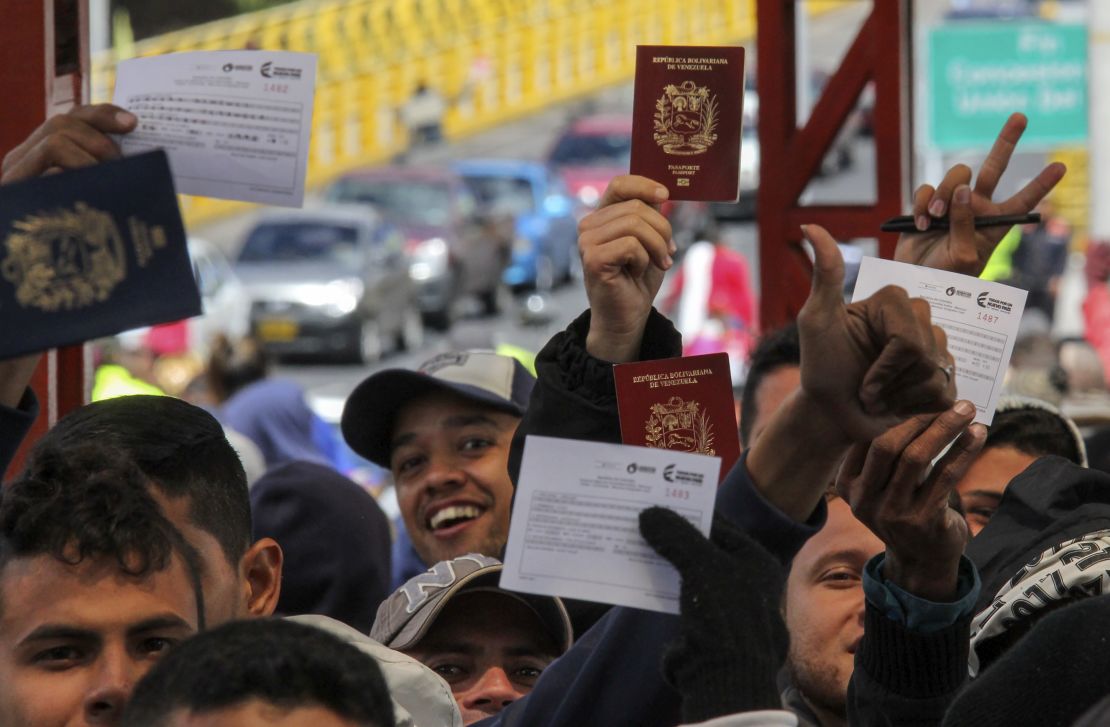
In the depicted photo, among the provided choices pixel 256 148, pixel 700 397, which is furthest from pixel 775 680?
pixel 256 148

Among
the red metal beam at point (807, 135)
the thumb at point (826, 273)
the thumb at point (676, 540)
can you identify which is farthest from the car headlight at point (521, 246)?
the thumb at point (676, 540)

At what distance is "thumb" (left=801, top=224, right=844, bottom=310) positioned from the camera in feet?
7.29

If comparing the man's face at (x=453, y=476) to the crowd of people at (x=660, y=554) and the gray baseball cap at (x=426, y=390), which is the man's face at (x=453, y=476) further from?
the crowd of people at (x=660, y=554)

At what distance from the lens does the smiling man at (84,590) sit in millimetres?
2369

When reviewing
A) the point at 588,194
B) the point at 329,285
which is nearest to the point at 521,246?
the point at 588,194

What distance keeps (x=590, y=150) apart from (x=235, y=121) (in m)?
24.3

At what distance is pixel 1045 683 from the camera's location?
196cm

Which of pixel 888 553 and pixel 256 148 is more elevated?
pixel 256 148

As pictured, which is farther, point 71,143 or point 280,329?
point 280,329

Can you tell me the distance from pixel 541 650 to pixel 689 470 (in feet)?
3.75

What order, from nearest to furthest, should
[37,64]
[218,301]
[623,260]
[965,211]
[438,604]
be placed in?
[623,260]
[965,211]
[438,604]
[37,64]
[218,301]

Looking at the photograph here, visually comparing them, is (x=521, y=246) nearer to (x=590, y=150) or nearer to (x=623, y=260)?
(x=590, y=150)

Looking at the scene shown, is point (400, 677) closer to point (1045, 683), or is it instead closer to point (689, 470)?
point (689, 470)

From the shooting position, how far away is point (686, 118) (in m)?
2.62
